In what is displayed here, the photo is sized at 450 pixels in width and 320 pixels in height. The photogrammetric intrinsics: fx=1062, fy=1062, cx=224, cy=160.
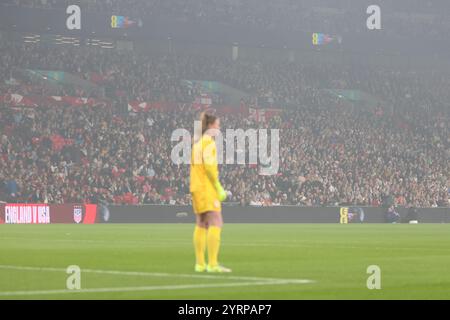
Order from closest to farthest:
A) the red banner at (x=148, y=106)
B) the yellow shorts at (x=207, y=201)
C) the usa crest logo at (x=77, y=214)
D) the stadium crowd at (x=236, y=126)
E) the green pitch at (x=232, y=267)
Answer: the green pitch at (x=232, y=267) < the yellow shorts at (x=207, y=201) < the usa crest logo at (x=77, y=214) < the stadium crowd at (x=236, y=126) < the red banner at (x=148, y=106)

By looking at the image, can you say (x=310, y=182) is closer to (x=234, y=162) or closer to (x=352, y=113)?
(x=234, y=162)

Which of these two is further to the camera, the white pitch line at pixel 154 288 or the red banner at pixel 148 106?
the red banner at pixel 148 106

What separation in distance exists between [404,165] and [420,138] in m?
5.24

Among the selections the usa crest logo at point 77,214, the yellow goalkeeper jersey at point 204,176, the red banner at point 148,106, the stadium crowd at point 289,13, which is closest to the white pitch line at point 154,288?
the yellow goalkeeper jersey at point 204,176

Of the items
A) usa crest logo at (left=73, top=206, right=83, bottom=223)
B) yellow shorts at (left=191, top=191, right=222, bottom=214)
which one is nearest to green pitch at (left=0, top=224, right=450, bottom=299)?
yellow shorts at (left=191, top=191, right=222, bottom=214)

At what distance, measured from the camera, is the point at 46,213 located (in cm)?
4975

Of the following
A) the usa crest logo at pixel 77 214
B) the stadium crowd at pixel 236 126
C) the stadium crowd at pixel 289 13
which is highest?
the stadium crowd at pixel 289 13

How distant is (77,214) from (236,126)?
602 inches

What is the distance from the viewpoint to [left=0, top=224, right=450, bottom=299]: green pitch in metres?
13.4

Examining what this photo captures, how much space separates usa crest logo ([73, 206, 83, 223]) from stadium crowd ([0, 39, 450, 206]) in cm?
121

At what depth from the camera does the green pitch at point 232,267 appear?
44.0 ft

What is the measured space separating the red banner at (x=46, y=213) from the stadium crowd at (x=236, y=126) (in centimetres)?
78

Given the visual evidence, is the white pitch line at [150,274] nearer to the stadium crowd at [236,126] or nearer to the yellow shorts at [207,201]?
the yellow shorts at [207,201]
